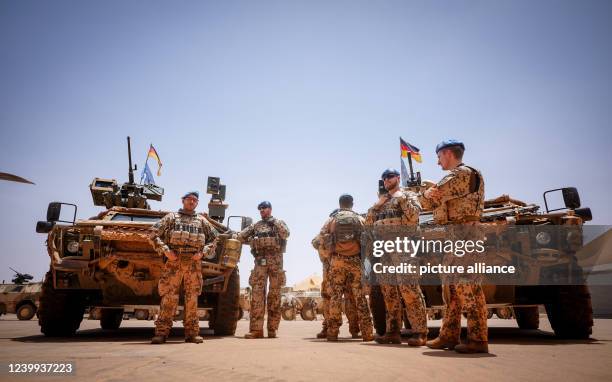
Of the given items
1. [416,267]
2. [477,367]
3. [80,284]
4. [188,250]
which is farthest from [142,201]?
[477,367]

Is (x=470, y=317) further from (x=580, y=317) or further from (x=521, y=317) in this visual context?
(x=521, y=317)

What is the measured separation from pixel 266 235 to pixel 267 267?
1.55 ft

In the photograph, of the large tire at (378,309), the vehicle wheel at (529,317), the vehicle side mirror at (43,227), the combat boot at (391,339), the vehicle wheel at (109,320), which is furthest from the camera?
the vehicle wheel at (109,320)

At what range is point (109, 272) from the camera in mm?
5520

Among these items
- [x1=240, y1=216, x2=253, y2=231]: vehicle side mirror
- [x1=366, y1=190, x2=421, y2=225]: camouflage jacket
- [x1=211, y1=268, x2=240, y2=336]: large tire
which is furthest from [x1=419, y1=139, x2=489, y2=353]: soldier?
[x1=211, y1=268, x2=240, y2=336]: large tire

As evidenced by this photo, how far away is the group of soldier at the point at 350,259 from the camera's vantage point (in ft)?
11.8

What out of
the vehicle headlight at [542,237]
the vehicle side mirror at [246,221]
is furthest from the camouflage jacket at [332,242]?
the vehicle headlight at [542,237]

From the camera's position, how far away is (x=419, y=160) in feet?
40.5

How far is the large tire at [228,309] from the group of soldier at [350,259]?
0.48 m

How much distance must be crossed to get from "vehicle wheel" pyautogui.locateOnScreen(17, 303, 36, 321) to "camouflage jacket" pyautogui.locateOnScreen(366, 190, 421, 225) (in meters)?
17.3

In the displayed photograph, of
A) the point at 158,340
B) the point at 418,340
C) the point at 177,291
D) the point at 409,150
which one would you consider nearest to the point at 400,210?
the point at 418,340

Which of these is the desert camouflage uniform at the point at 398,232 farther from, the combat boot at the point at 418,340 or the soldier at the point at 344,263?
the soldier at the point at 344,263

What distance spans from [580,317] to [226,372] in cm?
436

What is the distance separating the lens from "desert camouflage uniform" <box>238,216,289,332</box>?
591cm
